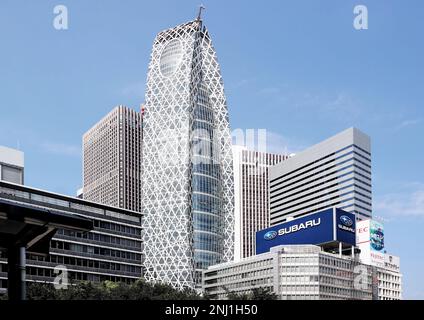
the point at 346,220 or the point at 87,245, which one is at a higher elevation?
the point at 346,220

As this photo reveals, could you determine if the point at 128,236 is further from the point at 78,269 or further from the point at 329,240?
the point at 329,240

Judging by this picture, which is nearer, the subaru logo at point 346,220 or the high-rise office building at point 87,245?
the high-rise office building at point 87,245

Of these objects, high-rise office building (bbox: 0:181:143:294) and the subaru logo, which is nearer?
high-rise office building (bbox: 0:181:143:294)

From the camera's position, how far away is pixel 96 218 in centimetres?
15788

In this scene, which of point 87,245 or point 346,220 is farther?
point 346,220

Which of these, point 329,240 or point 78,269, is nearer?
point 78,269

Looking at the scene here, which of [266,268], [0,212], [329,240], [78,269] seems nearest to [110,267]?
[78,269]
